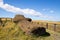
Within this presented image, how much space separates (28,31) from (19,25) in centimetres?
222

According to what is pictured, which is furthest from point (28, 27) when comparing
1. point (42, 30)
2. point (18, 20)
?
point (18, 20)

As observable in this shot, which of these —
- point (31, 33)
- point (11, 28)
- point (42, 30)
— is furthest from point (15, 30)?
point (42, 30)

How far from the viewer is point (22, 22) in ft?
60.5

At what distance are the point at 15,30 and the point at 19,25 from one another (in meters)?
1.51

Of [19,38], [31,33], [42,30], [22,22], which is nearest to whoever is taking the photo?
[19,38]

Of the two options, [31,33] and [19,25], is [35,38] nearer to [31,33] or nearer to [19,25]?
[31,33]

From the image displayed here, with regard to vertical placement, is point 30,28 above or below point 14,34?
above

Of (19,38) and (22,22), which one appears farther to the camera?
(22,22)

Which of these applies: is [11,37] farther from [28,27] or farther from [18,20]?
[18,20]

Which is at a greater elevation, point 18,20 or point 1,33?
point 18,20

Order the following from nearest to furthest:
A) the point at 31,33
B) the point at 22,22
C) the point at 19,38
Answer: the point at 19,38 → the point at 31,33 → the point at 22,22

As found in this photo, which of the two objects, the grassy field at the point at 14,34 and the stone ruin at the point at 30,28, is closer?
the grassy field at the point at 14,34

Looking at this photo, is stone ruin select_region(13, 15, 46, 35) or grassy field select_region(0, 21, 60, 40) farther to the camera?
stone ruin select_region(13, 15, 46, 35)

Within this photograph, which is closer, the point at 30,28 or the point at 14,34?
the point at 14,34
